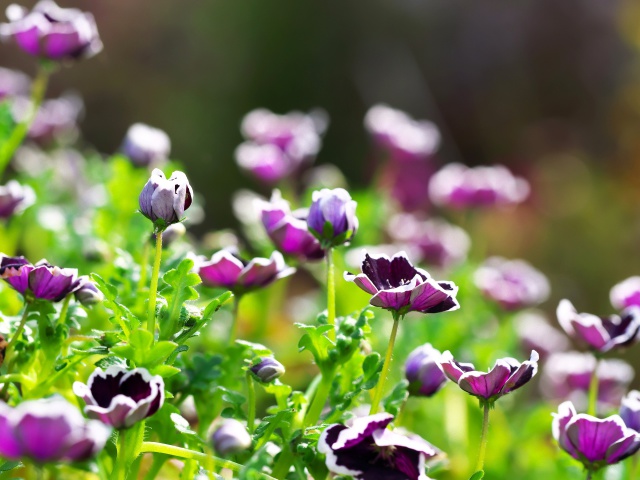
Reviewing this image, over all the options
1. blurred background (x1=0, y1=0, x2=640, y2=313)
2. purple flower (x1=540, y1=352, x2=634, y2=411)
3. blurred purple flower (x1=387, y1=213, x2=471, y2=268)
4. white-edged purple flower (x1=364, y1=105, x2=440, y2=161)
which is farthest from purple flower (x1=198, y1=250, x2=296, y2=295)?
blurred background (x1=0, y1=0, x2=640, y2=313)

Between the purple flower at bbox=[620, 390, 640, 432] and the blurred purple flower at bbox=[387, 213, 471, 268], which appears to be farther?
the blurred purple flower at bbox=[387, 213, 471, 268]

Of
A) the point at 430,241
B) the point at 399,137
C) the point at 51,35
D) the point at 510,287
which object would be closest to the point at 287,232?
the point at 51,35

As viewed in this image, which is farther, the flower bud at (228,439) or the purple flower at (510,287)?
the purple flower at (510,287)

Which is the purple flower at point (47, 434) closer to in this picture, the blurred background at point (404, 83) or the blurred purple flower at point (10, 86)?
the blurred purple flower at point (10, 86)

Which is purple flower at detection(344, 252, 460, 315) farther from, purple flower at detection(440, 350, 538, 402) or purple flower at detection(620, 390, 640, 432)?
purple flower at detection(620, 390, 640, 432)

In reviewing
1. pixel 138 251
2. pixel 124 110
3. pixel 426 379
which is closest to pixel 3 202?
pixel 138 251

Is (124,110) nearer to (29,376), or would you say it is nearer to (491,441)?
(491,441)

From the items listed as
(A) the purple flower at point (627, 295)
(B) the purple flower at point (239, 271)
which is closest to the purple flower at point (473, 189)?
(A) the purple flower at point (627, 295)
